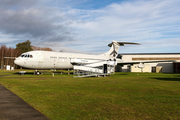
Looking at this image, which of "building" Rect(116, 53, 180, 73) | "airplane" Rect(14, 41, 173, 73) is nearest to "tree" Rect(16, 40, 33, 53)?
"building" Rect(116, 53, 180, 73)

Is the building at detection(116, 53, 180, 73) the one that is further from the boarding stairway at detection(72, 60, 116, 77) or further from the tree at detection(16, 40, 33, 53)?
the tree at detection(16, 40, 33, 53)

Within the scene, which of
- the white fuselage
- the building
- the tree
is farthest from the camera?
the tree

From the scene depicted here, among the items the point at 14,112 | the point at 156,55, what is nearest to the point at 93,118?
the point at 14,112

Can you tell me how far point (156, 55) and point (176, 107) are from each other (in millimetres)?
74862

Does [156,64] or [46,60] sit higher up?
[156,64]

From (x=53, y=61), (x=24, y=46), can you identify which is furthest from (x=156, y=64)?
(x=24, y=46)

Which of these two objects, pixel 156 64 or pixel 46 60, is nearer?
pixel 46 60

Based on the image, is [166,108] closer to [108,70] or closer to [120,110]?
[120,110]

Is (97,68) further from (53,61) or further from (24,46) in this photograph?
(24,46)

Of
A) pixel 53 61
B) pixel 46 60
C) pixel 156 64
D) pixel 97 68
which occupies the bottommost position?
pixel 97 68

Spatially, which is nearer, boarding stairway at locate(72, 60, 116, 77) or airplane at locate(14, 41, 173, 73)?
airplane at locate(14, 41, 173, 73)

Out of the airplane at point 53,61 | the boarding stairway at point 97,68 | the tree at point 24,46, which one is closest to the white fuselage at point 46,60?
the airplane at point 53,61

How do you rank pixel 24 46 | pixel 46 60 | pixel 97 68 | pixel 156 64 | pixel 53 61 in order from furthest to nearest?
pixel 24 46, pixel 156 64, pixel 97 68, pixel 53 61, pixel 46 60

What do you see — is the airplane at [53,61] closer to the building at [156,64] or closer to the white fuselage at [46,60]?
the white fuselage at [46,60]
